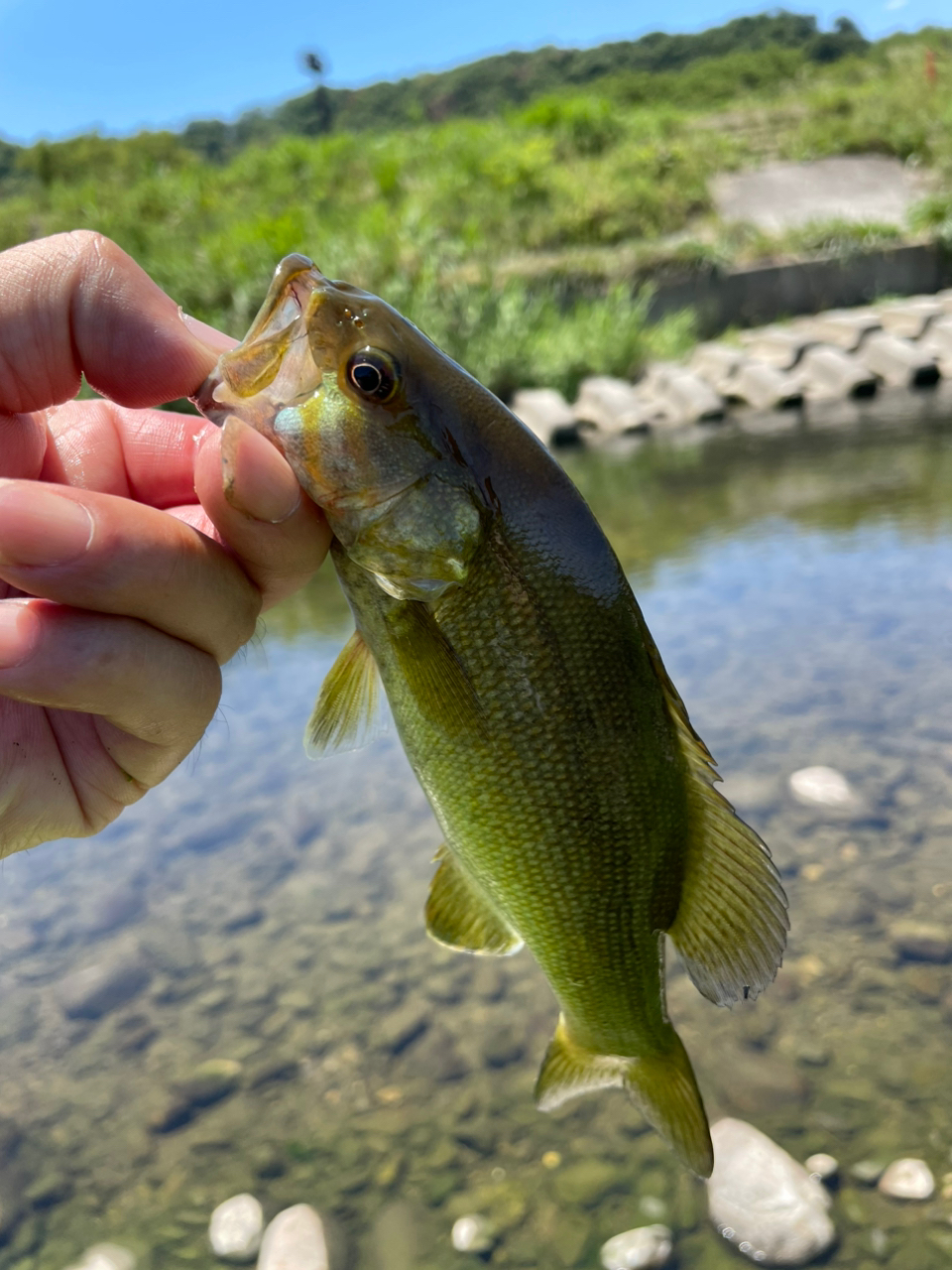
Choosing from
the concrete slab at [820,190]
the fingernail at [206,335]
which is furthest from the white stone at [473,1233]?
the concrete slab at [820,190]

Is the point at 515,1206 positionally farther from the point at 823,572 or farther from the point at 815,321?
the point at 815,321

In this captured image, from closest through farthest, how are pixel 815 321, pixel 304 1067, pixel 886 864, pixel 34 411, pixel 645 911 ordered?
pixel 645 911 → pixel 34 411 → pixel 304 1067 → pixel 886 864 → pixel 815 321

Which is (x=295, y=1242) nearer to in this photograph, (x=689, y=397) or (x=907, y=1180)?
(x=907, y=1180)

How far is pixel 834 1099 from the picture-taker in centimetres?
368

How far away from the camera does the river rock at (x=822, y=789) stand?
210 inches

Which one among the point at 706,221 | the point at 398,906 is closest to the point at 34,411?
the point at 398,906

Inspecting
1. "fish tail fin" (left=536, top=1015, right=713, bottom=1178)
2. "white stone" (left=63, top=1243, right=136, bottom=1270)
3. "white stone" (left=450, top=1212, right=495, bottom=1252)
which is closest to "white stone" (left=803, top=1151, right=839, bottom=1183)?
"white stone" (left=450, top=1212, right=495, bottom=1252)

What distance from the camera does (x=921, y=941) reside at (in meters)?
4.34

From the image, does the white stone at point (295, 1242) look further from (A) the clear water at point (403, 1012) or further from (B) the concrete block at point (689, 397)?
(B) the concrete block at point (689, 397)

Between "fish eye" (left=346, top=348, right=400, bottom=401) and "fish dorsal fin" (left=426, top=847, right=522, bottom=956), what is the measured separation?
1012mm

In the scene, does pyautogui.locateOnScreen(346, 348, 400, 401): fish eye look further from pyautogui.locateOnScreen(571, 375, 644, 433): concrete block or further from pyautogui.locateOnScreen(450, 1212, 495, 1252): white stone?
pyautogui.locateOnScreen(571, 375, 644, 433): concrete block

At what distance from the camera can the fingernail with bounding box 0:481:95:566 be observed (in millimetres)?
1612

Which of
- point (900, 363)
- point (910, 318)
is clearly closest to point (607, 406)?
point (900, 363)

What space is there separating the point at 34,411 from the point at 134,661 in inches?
28.2
